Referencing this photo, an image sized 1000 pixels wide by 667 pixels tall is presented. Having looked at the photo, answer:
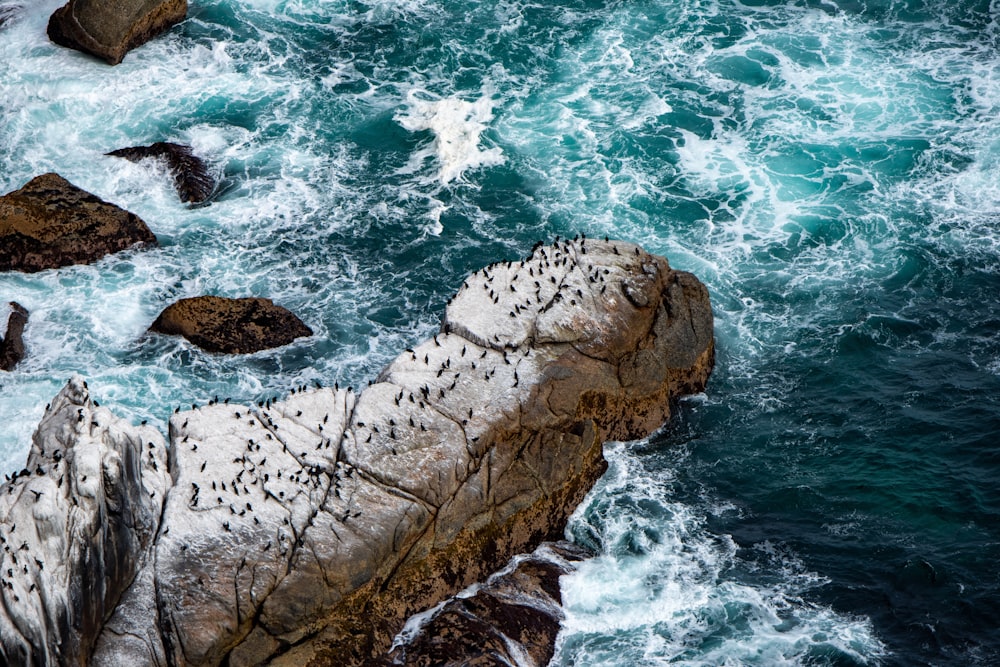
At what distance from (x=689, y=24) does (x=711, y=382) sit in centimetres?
2644

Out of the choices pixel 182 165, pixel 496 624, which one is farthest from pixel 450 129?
pixel 496 624

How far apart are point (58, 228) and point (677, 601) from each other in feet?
94.4

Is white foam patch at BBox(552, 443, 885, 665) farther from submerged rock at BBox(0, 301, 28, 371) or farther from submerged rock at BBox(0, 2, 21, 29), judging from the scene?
submerged rock at BBox(0, 2, 21, 29)

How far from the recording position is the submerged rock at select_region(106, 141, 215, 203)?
51.5 m

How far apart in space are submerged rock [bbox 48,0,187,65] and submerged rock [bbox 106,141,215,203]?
867 centimetres

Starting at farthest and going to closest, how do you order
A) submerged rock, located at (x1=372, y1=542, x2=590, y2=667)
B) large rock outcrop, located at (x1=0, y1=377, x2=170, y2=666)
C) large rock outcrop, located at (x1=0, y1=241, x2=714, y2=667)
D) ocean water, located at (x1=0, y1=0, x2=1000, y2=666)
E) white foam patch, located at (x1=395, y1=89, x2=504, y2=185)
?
white foam patch, located at (x1=395, y1=89, x2=504, y2=185) → ocean water, located at (x1=0, y1=0, x2=1000, y2=666) → submerged rock, located at (x1=372, y1=542, x2=590, y2=667) → large rock outcrop, located at (x1=0, y1=241, x2=714, y2=667) → large rock outcrop, located at (x1=0, y1=377, x2=170, y2=666)

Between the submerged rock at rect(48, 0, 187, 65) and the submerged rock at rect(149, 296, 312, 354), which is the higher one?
the submerged rock at rect(48, 0, 187, 65)

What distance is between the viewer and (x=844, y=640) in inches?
1329

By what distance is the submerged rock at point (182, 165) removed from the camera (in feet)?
169

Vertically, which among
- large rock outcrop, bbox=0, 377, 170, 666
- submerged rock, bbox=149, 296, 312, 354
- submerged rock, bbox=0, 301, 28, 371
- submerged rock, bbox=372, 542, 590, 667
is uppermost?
large rock outcrop, bbox=0, 377, 170, 666

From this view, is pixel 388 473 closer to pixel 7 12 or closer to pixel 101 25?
pixel 101 25

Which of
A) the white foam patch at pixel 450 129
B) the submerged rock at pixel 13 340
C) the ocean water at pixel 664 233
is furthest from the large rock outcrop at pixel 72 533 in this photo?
the white foam patch at pixel 450 129

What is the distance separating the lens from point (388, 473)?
35094 millimetres

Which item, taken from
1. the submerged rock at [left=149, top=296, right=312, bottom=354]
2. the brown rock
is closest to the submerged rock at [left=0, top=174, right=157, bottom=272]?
the submerged rock at [left=149, top=296, right=312, bottom=354]
